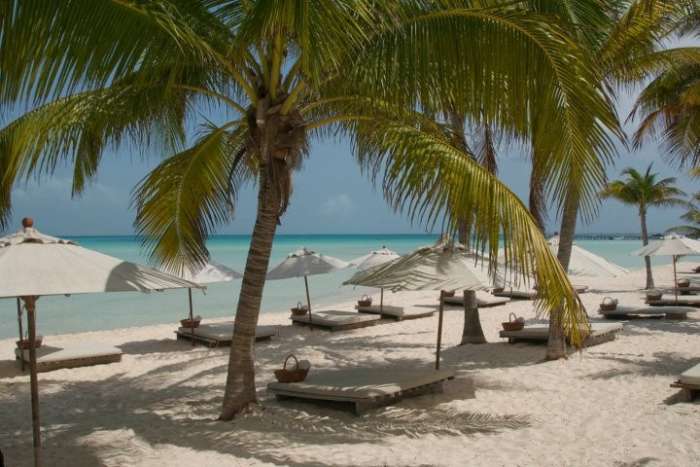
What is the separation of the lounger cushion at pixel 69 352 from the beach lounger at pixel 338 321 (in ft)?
15.8

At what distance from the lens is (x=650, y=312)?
1305 cm

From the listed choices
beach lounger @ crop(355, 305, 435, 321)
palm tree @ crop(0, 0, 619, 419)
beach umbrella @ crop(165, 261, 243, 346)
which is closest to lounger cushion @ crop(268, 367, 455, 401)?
palm tree @ crop(0, 0, 619, 419)

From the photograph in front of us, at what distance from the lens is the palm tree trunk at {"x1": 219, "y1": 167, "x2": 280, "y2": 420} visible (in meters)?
6.17

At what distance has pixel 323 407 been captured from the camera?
683cm

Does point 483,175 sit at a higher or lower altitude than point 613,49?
lower

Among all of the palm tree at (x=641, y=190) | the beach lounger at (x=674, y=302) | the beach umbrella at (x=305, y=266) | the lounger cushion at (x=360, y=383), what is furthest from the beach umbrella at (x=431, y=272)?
the palm tree at (x=641, y=190)

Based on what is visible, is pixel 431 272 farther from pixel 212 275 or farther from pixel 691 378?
pixel 212 275

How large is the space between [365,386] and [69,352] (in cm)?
567

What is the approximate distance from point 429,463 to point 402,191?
2.28 meters

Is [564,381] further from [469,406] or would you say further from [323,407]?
[323,407]

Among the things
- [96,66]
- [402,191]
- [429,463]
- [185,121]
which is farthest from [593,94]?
[185,121]

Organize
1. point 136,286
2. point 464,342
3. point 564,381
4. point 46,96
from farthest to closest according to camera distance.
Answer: point 464,342 → point 564,381 → point 136,286 → point 46,96

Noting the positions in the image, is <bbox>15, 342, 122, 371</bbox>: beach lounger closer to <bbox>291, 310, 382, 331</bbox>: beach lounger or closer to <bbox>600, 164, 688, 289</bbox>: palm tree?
<bbox>291, 310, 382, 331</bbox>: beach lounger

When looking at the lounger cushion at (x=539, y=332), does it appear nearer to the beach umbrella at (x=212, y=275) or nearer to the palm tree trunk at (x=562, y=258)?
the palm tree trunk at (x=562, y=258)
